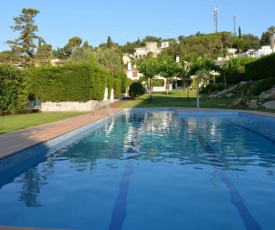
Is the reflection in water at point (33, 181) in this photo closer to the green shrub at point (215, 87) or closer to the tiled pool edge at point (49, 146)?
the tiled pool edge at point (49, 146)

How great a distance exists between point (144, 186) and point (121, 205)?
1.10m

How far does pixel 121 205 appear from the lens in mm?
4953

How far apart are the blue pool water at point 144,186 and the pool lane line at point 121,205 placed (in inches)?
0.5

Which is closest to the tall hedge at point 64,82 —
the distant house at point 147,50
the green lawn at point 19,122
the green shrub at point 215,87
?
the green lawn at point 19,122

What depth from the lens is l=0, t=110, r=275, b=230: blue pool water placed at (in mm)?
4375

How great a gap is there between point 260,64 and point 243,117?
1445 centimetres

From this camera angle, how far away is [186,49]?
95625 millimetres

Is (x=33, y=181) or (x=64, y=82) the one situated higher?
(x=64, y=82)

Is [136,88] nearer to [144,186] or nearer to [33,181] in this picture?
[33,181]

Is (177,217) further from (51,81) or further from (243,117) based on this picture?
(51,81)

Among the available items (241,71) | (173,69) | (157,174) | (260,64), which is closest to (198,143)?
(157,174)

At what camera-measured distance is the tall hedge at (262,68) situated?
29359mm

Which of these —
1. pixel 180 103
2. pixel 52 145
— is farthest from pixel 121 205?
pixel 180 103

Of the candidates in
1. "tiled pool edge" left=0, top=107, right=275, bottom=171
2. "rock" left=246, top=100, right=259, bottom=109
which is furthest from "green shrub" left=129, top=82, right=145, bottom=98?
"tiled pool edge" left=0, top=107, right=275, bottom=171
